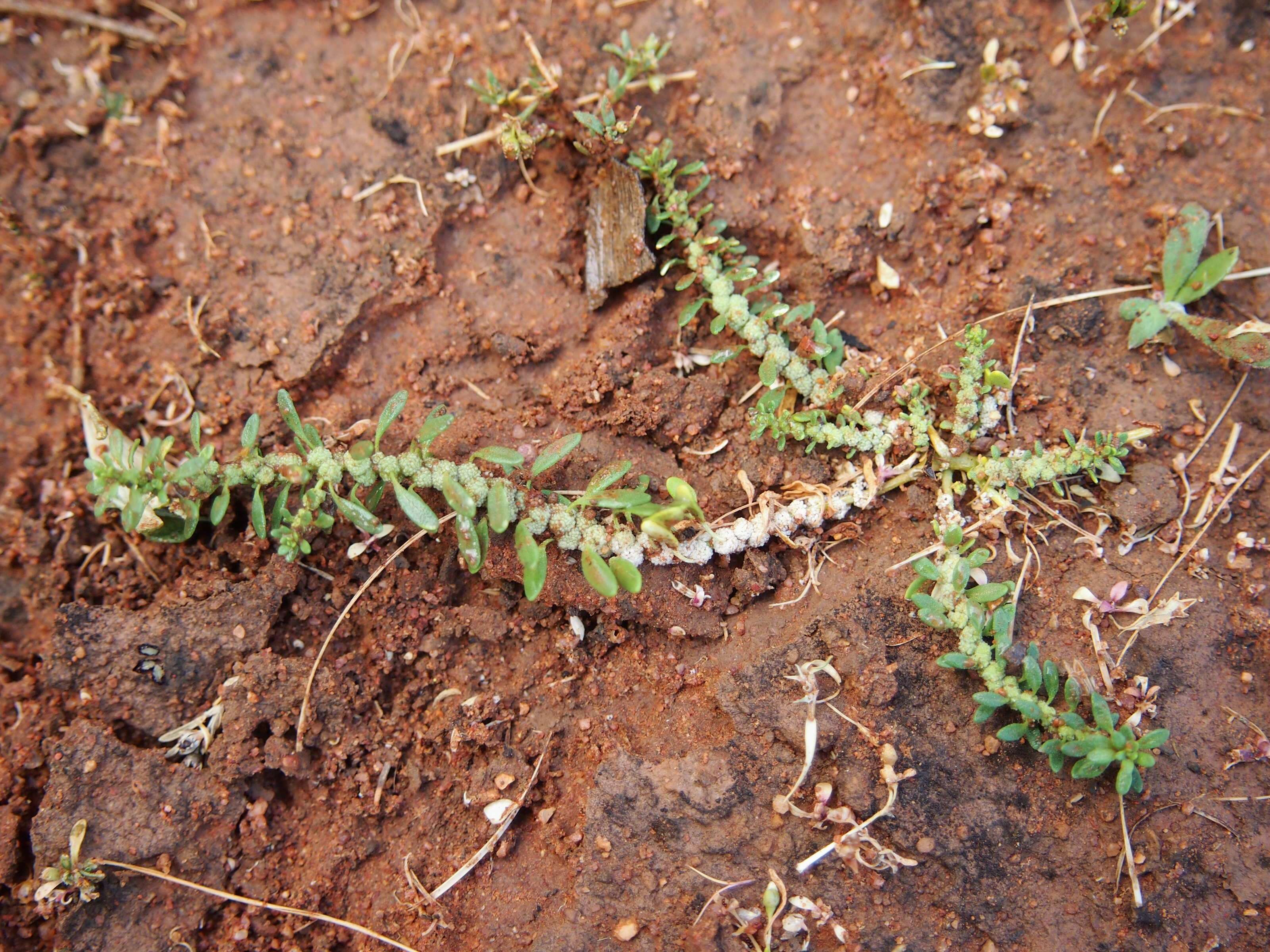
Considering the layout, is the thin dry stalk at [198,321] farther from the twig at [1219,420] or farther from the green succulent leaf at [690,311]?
the twig at [1219,420]

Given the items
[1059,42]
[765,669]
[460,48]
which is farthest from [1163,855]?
[460,48]

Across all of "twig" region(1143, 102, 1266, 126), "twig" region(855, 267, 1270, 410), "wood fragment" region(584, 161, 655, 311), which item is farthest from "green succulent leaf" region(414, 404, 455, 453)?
"twig" region(1143, 102, 1266, 126)

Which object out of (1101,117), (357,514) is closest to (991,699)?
(357,514)

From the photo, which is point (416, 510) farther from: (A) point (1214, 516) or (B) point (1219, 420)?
(B) point (1219, 420)

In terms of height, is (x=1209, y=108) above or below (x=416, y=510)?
above

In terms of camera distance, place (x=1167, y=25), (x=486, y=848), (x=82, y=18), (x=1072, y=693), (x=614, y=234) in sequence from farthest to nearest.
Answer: (x=82, y=18)
(x=1167, y=25)
(x=614, y=234)
(x=486, y=848)
(x=1072, y=693)

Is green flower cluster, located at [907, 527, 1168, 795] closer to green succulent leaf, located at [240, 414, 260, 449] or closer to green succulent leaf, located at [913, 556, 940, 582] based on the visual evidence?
green succulent leaf, located at [913, 556, 940, 582]

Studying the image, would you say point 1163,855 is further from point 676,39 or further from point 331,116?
point 331,116
